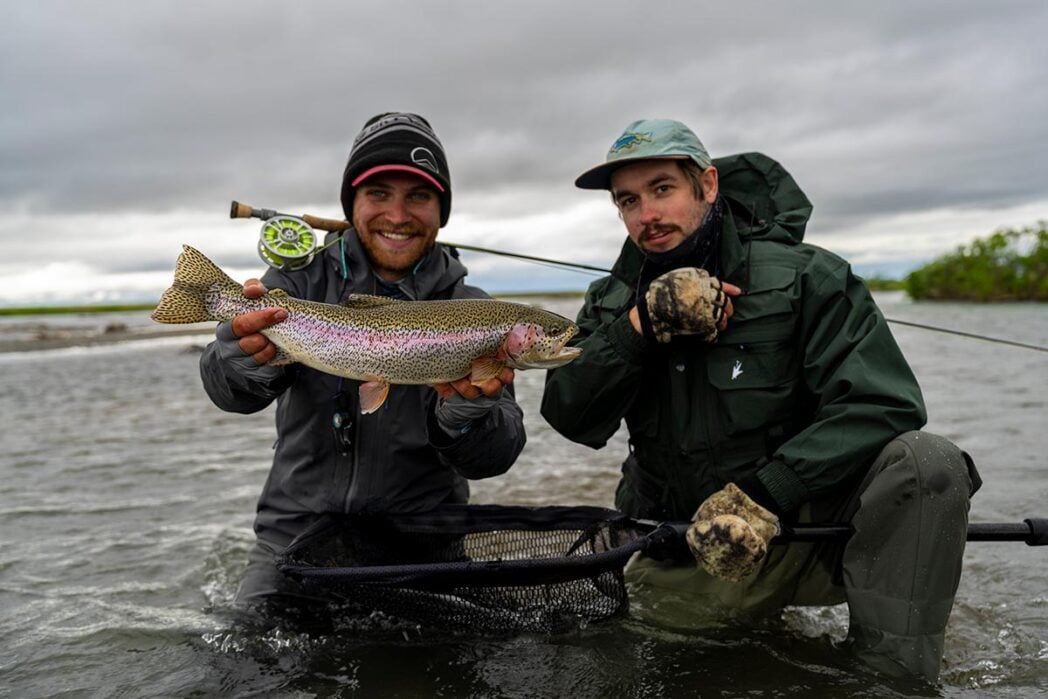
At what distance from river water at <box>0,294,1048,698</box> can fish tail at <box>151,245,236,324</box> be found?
1739 mm

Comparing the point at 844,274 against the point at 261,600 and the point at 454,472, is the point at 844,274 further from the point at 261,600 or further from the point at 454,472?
the point at 261,600

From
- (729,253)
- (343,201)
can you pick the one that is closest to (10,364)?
(343,201)

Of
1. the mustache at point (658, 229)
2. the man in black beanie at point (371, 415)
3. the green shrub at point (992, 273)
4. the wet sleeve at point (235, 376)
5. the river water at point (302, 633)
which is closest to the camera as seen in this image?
the river water at point (302, 633)

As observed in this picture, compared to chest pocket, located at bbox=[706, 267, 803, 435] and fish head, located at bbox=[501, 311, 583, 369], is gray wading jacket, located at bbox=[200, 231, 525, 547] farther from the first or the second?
chest pocket, located at bbox=[706, 267, 803, 435]

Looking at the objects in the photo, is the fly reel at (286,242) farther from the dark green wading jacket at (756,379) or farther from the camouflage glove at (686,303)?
the camouflage glove at (686,303)

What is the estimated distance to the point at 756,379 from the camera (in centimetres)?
416

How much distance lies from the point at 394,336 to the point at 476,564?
1165 millimetres

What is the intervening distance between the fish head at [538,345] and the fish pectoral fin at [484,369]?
62mm

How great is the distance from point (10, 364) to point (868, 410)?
2744cm

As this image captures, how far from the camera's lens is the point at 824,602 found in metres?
4.33

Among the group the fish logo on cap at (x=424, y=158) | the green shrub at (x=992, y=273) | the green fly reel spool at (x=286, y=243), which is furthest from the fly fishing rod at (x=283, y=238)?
the green shrub at (x=992, y=273)

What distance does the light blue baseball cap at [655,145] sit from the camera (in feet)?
13.8

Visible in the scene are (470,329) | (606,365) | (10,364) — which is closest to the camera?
(470,329)

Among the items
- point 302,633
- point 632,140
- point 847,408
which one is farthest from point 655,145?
point 302,633
